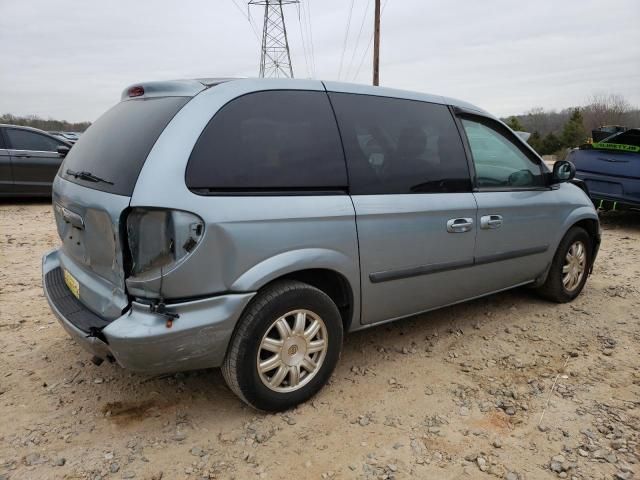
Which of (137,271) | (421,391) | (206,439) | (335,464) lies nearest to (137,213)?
(137,271)

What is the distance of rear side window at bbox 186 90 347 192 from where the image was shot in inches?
89.3

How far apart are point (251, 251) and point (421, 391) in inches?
53.8

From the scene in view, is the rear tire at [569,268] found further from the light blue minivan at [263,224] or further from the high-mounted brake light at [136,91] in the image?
the high-mounted brake light at [136,91]

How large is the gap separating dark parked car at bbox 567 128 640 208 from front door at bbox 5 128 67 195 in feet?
29.9

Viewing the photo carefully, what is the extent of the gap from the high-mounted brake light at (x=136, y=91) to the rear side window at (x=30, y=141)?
7327 mm

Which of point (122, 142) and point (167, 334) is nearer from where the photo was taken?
point (167, 334)

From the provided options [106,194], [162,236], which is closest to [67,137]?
[106,194]

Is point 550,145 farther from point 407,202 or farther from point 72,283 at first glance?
point 72,283

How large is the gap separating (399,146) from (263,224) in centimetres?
114

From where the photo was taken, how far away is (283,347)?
251 cm

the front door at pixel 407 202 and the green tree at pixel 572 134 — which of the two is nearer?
the front door at pixel 407 202

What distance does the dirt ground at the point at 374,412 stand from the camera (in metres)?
2.23

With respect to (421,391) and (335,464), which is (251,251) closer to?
(335,464)

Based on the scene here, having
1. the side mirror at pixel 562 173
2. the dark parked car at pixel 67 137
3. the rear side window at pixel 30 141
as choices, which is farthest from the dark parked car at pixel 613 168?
the dark parked car at pixel 67 137
